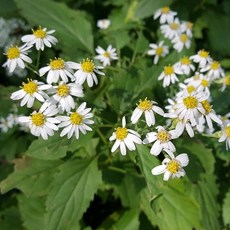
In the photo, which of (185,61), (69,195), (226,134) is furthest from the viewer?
(185,61)

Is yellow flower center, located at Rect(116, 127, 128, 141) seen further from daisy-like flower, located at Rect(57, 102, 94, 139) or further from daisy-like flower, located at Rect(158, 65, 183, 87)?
daisy-like flower, located at Rect(158, 65, 183, 87)

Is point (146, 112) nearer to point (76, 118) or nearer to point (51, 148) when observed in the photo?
point (76, 118)

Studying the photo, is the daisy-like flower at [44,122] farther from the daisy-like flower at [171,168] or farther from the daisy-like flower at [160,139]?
the daisy-like flower at [171,168]

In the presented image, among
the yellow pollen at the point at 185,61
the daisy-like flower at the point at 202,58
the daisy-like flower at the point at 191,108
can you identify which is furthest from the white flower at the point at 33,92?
the daisy-like flower at the point at 202,58

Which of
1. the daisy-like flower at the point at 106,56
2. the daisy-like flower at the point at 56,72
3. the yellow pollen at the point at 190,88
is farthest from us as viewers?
the daisy-like flower at the point at 106,56

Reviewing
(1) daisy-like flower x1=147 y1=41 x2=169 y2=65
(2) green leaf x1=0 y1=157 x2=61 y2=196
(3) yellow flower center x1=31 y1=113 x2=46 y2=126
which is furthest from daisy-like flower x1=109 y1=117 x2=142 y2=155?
(1) daisy-like flower x1=147 y1=41 x2=169 y2=65

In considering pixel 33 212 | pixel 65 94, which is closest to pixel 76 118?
pixel 65 94

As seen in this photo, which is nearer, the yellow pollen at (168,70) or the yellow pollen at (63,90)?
the yellow pollen at (63,90)
